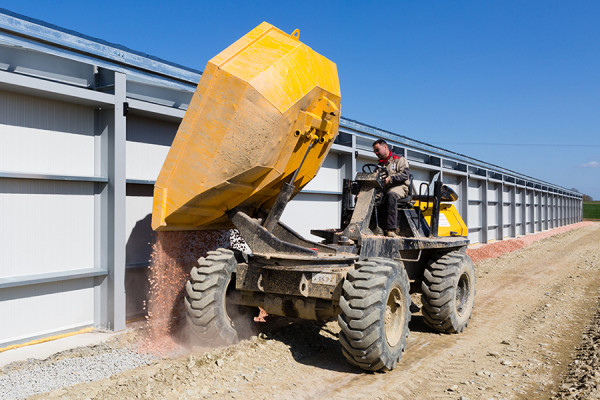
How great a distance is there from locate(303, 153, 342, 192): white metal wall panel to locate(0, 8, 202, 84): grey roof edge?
359 cm

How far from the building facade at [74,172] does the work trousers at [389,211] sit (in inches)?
135

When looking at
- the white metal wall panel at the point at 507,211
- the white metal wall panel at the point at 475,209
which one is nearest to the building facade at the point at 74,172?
the white metal wall panel at the point at 475,209

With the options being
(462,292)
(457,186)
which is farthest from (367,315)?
(457,186)

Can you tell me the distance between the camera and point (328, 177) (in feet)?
38.7

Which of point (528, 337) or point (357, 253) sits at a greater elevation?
point (357, 253)

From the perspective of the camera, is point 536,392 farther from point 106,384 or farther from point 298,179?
point 106,384

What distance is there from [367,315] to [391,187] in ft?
8.54

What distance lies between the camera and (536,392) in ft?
16.1

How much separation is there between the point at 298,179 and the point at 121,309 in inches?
123

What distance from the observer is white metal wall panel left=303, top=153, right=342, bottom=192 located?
1143 cm

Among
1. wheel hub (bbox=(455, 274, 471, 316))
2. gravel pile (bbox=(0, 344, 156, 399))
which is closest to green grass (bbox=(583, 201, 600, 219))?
wheel hub (bbox=(455, 274, 471, 316))

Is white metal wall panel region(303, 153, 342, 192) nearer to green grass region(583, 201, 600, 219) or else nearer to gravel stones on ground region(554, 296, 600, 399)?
gravel stones on ground region(554, 296, 600, 399)

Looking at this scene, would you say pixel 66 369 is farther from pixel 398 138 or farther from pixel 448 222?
pixel 398 138

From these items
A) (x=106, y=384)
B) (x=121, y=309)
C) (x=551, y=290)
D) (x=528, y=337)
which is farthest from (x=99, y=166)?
(x=551, y=290)
